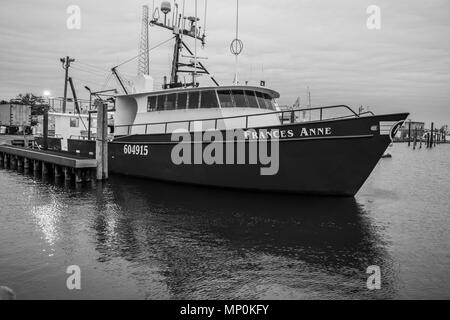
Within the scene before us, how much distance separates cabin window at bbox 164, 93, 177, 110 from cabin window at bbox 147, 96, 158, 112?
0.74 meters

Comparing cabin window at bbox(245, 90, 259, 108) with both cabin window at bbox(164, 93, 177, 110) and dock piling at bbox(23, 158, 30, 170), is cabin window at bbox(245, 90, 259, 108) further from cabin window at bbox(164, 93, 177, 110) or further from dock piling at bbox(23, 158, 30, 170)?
dock piling at bbox(23, 158, 30, 170)

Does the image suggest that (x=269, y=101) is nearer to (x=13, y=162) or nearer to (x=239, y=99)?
(x=239, y=99)

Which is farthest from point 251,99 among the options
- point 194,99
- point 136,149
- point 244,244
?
point 244,244

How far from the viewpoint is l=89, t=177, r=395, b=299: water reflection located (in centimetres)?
616

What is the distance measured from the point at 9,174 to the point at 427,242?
21.2 metres

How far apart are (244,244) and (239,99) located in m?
7.84

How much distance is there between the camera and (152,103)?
55.7 ft

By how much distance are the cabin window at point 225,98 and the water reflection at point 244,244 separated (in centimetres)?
367

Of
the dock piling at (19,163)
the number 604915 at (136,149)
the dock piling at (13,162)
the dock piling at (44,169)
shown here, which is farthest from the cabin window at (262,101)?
the dock piling at (13,162)

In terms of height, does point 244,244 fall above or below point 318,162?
below

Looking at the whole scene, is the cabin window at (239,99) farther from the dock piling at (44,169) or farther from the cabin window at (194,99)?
the dock piling at (44,169)

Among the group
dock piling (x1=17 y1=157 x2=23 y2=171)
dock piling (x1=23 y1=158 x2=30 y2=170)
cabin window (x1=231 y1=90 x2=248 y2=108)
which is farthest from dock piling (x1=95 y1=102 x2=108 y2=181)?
dock piling (x1=17 y1=157 x2=23 y2=171)

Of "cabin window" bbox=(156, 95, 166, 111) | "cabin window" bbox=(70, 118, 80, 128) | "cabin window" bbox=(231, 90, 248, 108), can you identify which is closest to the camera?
"cabin window" bbox=(231, 90, 248, 108)

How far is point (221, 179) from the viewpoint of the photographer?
559 inches
